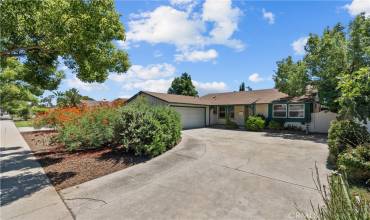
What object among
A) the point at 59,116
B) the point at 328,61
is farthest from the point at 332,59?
the point at 59,116

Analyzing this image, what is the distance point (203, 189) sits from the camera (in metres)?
5.89

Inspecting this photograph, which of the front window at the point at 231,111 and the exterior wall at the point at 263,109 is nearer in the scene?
the exterior wall at the point at 263,109

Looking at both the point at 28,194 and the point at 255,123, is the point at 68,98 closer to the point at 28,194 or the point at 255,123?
the point at 255,123

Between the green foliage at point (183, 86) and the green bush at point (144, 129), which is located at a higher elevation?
the green foliage at point (183, 86)

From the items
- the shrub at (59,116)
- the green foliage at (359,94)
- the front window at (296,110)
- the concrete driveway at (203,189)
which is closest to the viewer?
the concrete driveway at (203,189)

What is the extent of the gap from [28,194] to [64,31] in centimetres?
431

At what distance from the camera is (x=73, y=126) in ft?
34.2

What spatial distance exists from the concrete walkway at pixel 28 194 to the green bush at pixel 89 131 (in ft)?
6.04

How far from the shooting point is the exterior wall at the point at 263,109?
20125 millimetres

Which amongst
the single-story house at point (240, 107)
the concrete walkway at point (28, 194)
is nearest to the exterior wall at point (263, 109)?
the single-story house at point (240, 107)

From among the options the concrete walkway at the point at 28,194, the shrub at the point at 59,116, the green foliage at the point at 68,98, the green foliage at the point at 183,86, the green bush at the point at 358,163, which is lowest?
the concrete walkway at the point at 28,194

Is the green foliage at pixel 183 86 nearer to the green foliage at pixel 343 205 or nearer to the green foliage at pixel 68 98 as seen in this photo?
the green foliage at pixel 68 98

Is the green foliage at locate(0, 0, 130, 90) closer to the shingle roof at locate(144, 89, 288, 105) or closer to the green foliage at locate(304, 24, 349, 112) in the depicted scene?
the shingle roof at locate(144, 89, 288, 105)

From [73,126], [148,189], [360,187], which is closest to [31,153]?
[73,126]
